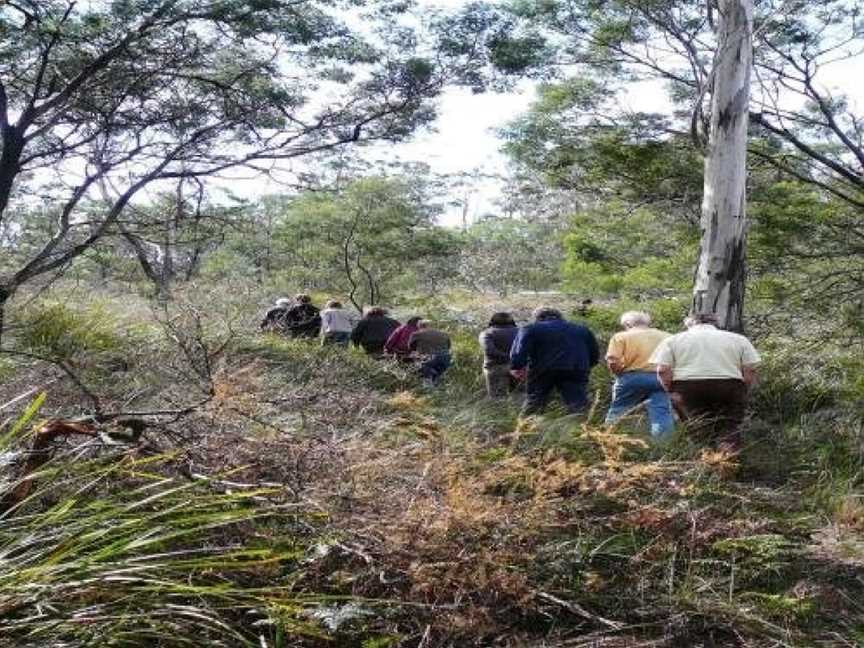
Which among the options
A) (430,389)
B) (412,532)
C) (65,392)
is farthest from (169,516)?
(430,389)

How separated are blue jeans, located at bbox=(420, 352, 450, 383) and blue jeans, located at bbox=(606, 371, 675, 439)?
3072 mm

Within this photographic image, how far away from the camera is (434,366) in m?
10.3

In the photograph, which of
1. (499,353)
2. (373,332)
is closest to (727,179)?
(499,353)

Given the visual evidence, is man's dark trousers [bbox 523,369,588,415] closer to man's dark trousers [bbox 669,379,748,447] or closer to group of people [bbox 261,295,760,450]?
group of people [bbox 261,295,760,450]

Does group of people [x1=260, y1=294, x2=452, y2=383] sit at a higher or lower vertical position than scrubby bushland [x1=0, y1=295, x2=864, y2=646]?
higher

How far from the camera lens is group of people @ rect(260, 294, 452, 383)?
1016cm

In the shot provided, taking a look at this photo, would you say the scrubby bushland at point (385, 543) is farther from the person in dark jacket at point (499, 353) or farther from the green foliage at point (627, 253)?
the green foliage at point (627, 253)

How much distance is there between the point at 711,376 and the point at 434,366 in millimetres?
4531

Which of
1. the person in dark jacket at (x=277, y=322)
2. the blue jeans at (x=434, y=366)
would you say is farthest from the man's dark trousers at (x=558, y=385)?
the person in dark jacket at (x=277, y=322)

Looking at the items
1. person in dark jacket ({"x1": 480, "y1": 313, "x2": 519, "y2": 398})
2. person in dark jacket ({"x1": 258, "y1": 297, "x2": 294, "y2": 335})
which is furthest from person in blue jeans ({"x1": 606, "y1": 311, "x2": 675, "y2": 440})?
Answer: person in dark jacket ({"x1": 258, "y1": 297, "x2": 294, "y2": 335})

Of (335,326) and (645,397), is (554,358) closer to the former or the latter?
(645,397)

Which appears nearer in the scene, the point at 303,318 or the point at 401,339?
the point at 401,339

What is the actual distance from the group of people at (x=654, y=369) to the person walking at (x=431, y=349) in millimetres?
2173

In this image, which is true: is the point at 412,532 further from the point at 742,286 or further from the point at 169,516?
the point at 742,286
